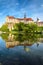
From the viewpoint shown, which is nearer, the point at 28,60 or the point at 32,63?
the point at 32,63

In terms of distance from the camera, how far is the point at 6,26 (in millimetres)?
23438

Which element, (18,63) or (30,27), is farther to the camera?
(30,27)

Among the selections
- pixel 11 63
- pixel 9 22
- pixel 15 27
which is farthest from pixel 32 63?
pixel 9 22

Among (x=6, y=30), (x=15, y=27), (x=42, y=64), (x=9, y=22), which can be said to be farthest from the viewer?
(x=9, y=22)

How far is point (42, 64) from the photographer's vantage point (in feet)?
13.2

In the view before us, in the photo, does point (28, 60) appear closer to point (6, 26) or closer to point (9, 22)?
point (6, 26)

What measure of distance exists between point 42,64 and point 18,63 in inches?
20.0

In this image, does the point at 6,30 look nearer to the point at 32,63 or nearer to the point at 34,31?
the point at 34,31

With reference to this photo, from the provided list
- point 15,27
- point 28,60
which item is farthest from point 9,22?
point 28,60

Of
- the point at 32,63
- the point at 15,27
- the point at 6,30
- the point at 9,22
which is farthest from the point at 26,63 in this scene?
the point at 9,22

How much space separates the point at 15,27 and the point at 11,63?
1811cm

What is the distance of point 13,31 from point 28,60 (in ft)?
60.4

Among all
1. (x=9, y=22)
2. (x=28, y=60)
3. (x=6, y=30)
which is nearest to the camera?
(x=28, y=60)

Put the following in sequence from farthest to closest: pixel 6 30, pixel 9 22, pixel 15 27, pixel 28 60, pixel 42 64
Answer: pixel 9 22 → pixel 6 30 → pixel 15 27 → pixel 28 60 → pixel 42 64
